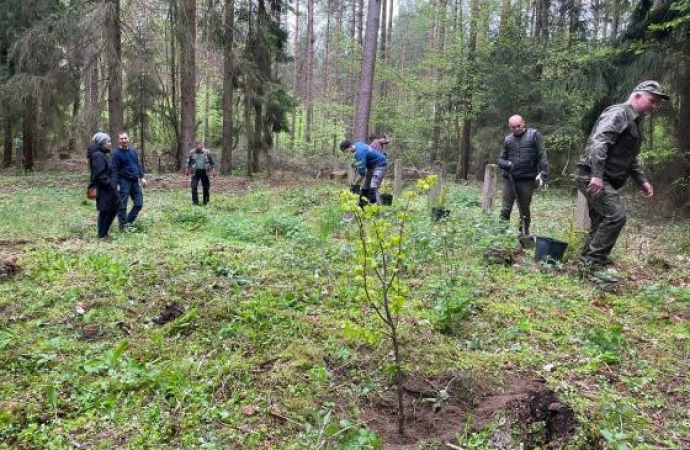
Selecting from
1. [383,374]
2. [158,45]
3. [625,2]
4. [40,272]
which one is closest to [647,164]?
[625,2]

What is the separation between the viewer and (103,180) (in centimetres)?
746

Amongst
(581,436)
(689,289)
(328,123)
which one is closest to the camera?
(581,436)

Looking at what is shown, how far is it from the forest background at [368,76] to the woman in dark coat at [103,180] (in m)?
6.43

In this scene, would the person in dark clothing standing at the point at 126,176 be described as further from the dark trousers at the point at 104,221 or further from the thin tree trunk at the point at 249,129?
the thin tree trunk at the point at 249,129

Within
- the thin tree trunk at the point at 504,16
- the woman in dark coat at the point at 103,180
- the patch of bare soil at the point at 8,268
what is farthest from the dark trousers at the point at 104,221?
the thin tree trunk at the point at 504,16

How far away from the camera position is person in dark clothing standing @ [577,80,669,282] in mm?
5047

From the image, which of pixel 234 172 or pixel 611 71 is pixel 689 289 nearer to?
pixel 611 71

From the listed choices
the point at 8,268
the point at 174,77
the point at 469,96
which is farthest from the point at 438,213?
the point at 174,77

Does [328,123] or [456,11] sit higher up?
[456,11]

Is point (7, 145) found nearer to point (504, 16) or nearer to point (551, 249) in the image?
point (504, 16)

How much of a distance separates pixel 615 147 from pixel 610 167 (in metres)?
0.21

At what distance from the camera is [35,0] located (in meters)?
17.5

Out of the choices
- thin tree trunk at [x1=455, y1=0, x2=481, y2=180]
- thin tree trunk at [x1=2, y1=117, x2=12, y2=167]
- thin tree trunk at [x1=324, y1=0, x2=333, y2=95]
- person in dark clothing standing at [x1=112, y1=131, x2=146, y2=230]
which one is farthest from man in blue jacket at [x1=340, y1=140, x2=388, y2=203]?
thin tree trunk at [x1=324, y1=0, x2=333, y2=95]

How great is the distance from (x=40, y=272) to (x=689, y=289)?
6.81 metres
